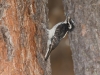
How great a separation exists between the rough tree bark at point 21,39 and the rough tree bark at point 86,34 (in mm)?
403

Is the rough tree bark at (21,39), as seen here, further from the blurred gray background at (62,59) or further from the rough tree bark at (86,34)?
the blurred gray background at (62,59)

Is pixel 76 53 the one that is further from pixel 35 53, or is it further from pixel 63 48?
pixel 63 48

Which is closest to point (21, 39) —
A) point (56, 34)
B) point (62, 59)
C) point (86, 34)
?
point (86, 34)

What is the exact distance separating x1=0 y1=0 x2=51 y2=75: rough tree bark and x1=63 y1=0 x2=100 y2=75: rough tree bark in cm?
40

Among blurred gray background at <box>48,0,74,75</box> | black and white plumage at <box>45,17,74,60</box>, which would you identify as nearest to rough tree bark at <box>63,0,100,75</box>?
black and white plumage at <box>45,17,74,60</box>

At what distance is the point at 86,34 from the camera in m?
3.16

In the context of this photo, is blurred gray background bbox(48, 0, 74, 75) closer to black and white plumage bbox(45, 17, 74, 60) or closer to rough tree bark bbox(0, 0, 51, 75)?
black and white plumage bbox(45, 17, 74, 60)

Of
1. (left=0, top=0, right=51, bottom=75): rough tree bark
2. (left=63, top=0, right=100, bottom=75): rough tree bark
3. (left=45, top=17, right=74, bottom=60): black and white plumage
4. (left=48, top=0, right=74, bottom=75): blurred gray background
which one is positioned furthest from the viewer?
(left=48, top=0, right=74, bottom=75): blurred gray background

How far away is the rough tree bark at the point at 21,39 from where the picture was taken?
9.19 feet

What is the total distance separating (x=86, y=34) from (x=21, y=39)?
2.46 feet

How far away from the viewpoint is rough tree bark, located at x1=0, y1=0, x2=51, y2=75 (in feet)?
9.19

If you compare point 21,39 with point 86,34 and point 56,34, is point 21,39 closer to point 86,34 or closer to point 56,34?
point 86,34

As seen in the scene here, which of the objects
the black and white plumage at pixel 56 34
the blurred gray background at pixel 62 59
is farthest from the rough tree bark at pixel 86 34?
the blurred gray background at pixel 62 59

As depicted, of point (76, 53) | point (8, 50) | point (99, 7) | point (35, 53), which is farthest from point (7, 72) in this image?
point (99, 7)
